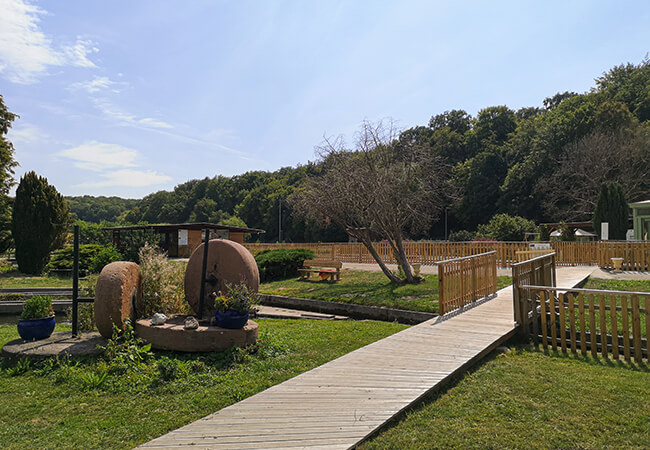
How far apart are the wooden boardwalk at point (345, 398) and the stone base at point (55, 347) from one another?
130 inches

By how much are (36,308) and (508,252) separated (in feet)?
58.4

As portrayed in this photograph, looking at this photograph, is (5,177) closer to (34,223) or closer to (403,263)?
(34,223)

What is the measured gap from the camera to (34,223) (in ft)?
71.8

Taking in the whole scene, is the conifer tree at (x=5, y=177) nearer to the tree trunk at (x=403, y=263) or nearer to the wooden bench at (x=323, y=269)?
the wooden bench at (x=323, y=269)

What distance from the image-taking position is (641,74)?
161 ft

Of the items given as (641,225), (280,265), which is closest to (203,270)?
(280,265)

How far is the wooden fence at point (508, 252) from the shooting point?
15.7 meters

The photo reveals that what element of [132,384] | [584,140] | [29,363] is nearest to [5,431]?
[132,384]

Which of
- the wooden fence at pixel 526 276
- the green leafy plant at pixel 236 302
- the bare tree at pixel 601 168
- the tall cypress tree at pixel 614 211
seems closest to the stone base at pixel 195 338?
the green leafy plant at pixel 236 302

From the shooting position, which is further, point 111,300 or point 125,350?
point 111,300

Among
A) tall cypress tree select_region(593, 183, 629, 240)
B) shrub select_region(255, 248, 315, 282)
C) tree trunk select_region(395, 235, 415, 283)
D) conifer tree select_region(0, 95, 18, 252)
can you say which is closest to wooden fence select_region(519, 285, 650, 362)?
tree trunk select_region(395, 235, 415, 283)

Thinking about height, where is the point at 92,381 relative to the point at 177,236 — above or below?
below

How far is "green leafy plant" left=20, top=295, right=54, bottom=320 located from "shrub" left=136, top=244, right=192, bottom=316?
138 centimetres

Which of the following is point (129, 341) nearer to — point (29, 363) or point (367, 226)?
point (29, 363)
